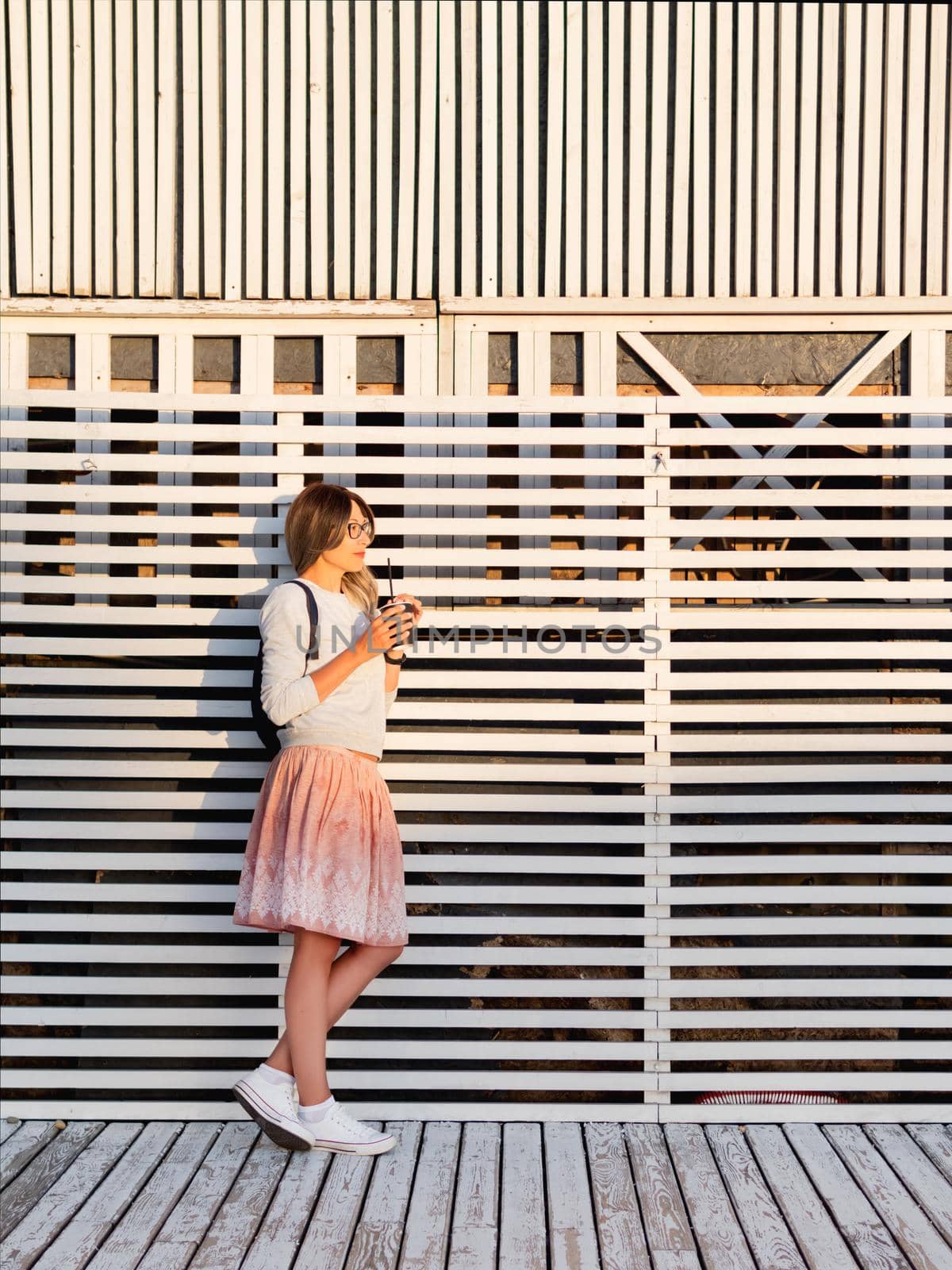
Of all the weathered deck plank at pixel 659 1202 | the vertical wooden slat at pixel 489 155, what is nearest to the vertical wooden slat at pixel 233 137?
the vertical wooden slat at pixel 489 155

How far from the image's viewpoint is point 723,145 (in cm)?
460

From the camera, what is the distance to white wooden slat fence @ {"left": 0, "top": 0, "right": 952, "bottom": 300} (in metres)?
4.58

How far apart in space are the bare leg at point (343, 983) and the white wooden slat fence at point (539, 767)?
1.16ft

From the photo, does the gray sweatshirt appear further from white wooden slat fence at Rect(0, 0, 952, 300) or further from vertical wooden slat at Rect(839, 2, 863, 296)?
vertical wooden slat at Rect(839, 2, 863, 296)

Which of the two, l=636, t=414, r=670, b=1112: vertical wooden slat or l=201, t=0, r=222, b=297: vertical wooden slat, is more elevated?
l=201, t=0, r=222, b=297: vertical wooden slat

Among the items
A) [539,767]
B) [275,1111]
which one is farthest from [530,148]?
[275,1111]

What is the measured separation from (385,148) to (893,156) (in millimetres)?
2107

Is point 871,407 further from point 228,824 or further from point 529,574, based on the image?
point 228,824

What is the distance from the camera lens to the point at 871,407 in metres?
4.35

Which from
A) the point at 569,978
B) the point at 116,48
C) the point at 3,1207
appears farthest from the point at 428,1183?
the point at 116,48

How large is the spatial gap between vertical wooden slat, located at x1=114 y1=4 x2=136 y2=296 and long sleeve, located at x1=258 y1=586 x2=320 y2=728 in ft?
5.43

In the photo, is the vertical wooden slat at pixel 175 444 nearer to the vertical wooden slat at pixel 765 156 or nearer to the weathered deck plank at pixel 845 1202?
the vertical wooden slat at pixel 765 156

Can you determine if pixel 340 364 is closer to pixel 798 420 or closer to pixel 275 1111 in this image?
pixel 798 420

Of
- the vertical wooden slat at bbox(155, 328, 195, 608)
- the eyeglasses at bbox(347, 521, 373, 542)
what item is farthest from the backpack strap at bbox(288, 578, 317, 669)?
the vertical wooden slat at bbox(155, 328, 195, 608)
